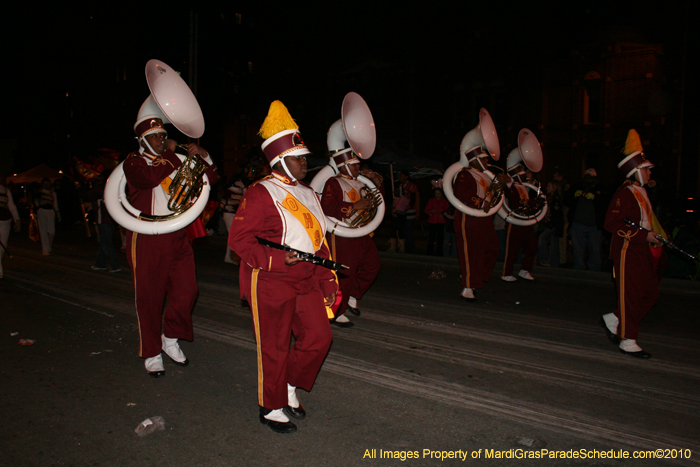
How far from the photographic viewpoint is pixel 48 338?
229 inches

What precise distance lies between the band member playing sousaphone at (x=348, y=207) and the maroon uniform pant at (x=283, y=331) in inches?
90.6

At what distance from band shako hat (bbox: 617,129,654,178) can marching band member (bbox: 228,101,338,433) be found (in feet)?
12.3

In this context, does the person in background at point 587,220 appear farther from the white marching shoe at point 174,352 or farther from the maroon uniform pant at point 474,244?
the white marching shoe at point 174,352

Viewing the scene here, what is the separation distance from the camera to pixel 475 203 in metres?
7.50

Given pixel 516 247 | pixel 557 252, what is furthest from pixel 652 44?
pixel 516 247

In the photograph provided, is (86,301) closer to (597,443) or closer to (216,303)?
(216,303)

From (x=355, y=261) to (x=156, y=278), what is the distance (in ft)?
8.22

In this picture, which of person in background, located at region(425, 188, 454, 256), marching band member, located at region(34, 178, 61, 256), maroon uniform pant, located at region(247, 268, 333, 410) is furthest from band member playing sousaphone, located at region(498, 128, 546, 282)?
marching band member, located at region(34, 178, 61, 256)

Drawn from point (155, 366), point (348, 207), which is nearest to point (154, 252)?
point (155, 366)

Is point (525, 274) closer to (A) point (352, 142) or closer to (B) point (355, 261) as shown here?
(B) point (355, 261)

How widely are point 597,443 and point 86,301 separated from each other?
22.3 feet

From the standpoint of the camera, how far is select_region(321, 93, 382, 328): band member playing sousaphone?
19.8 ft

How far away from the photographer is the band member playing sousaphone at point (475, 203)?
7.55 metres

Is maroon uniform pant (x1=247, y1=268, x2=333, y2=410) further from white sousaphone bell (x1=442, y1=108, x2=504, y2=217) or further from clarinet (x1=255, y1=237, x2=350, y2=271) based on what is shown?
white sousaphone bell (x1=442, y1=108, x2=504, y2=217)
